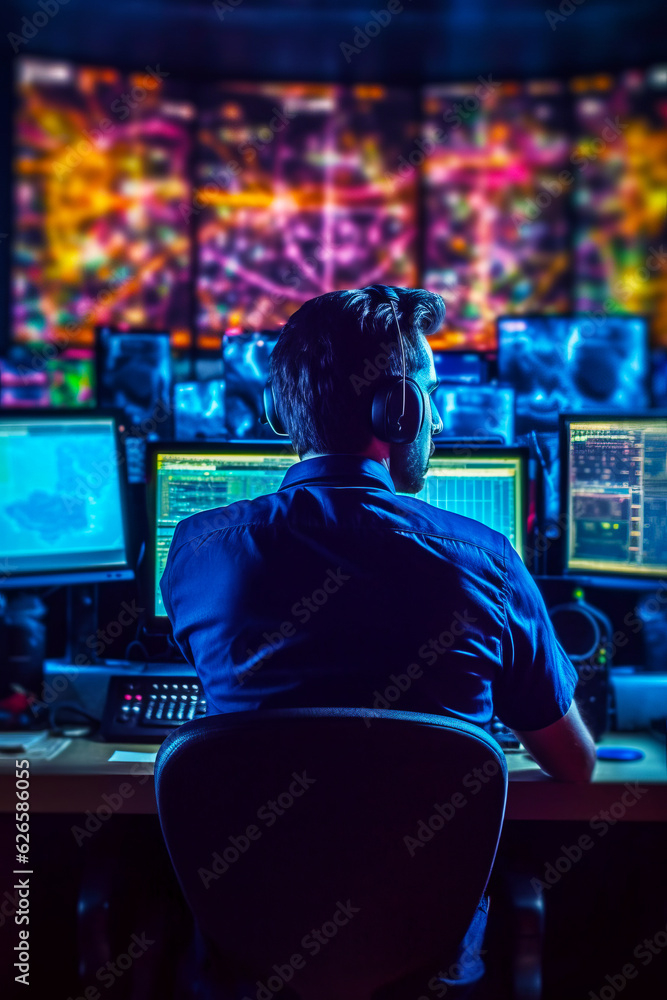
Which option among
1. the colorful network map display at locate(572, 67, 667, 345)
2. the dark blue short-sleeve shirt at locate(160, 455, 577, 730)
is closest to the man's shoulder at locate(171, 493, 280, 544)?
the dark blue short-sleeve shirt at locate(160, 455, 577, 730)

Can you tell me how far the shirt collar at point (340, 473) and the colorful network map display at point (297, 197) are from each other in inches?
156

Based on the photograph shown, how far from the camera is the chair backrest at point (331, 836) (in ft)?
2.40

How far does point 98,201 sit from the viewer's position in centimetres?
484

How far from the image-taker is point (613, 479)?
62.6 inches

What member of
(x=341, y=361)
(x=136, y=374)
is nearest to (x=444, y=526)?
(x=341, y=361)

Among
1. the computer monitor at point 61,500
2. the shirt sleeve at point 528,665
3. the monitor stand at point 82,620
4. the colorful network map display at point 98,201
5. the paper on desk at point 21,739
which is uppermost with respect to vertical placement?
the colorful network map display at point 98,201

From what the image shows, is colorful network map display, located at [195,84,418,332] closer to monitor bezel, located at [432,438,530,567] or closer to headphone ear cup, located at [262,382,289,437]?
monitor bezel, located at [432,438,530,567]

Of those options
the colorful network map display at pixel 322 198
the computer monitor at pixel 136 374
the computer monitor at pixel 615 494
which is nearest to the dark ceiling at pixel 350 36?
the colorful network map display at pixel 322 198

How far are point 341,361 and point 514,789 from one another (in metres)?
0.68

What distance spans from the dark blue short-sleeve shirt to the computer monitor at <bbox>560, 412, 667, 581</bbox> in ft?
1.95

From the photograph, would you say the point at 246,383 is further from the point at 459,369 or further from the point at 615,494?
the point at 615,494

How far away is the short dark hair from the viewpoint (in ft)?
3.52

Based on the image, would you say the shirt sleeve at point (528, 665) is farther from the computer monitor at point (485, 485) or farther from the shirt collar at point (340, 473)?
the computer monitor at point (485, 485)

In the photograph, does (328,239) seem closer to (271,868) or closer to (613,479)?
(613,479)
